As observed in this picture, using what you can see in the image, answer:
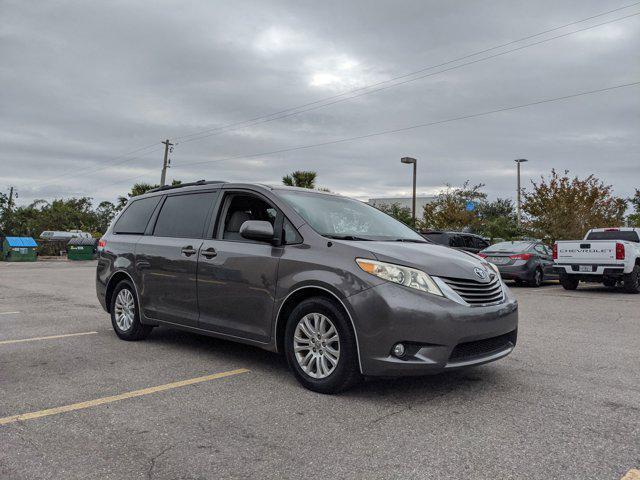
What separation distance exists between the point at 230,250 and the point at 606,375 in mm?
3608

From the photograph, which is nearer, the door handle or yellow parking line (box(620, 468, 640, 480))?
yellow parking line (box(620, 468, 640, 480))

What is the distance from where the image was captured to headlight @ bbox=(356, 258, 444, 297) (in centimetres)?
399

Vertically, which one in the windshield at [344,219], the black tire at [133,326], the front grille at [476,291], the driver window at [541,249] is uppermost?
the windshield at [344,219]

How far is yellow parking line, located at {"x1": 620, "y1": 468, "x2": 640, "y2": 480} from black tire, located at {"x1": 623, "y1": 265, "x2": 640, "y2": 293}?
479 inches

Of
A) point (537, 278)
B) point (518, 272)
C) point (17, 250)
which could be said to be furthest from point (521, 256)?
point (17, 250)

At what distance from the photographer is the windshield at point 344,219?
475 centimetres

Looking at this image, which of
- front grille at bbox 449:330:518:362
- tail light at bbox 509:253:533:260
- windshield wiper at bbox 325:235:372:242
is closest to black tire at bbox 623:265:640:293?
tail light at bbox 509:253:533:260

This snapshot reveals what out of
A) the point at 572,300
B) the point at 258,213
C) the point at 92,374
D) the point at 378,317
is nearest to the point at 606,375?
the point at 378,317

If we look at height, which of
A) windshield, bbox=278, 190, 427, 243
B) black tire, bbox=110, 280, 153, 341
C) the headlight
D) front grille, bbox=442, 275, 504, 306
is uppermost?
windshield, bbox=278, 190, 427, 243

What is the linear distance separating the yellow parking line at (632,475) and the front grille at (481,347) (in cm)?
136

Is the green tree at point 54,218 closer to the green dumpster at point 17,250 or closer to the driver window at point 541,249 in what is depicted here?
the green dumpster at point 17,250

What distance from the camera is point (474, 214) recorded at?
35000mm

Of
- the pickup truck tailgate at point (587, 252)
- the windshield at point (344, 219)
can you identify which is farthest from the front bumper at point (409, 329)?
the pickup truck tailgate at point (587, 252)

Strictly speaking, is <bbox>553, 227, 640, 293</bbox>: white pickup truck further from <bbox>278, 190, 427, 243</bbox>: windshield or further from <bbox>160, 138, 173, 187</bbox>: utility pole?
<bbox>160, 138, 173, 187</bbox>: utility pole
